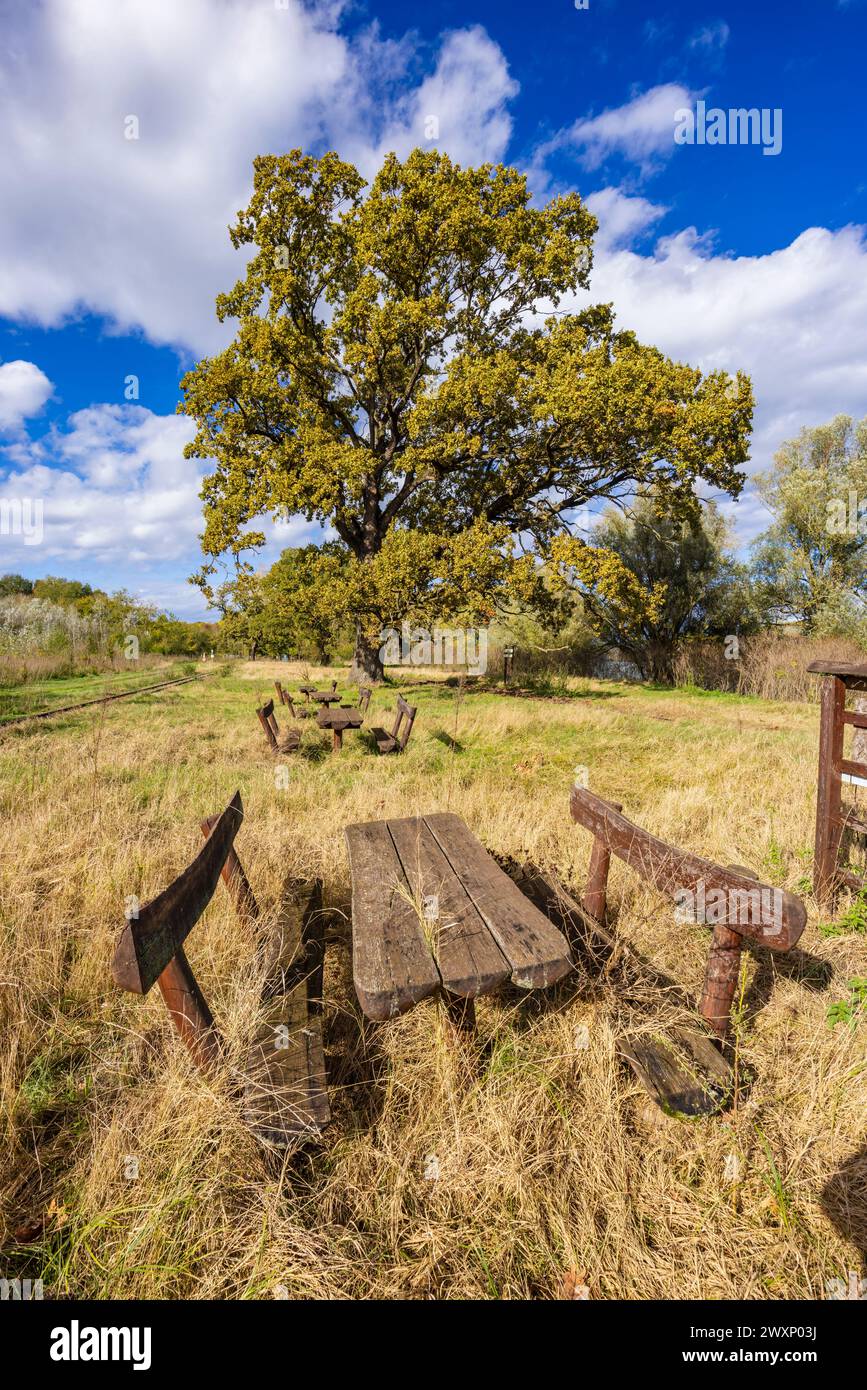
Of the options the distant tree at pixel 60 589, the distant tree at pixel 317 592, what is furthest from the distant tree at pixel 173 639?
the distant tree at pixel 317 592

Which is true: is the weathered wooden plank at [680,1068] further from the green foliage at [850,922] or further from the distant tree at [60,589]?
the distant tree at [60,589]

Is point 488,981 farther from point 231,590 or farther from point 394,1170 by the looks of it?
point 231,590

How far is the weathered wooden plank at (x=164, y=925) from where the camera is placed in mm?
1464

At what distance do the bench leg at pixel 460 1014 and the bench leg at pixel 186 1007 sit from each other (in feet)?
2.98

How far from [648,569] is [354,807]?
19.8 meters

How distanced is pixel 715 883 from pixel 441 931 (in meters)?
0.99

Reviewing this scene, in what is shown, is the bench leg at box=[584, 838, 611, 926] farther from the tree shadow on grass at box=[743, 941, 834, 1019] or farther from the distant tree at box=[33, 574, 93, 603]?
the distant tree at box=[33, 574, 93, 603]

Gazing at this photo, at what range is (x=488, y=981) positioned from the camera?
180 centimetres

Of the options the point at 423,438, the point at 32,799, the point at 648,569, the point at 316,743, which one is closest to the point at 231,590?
the point at 423,438

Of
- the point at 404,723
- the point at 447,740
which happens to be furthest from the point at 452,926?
the point at 447,740

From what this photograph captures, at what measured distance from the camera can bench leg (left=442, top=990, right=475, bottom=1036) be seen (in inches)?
88.1

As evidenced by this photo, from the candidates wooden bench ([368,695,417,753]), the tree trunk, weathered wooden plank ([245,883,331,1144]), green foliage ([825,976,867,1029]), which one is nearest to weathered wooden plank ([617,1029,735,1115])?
green foliage ([825,976,867,1029])

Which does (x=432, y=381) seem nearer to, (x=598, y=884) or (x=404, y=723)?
(x=404, y=723)
